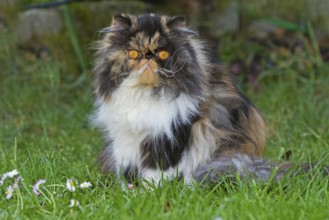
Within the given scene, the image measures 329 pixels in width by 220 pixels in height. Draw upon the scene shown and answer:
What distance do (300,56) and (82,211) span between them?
433 centimetres

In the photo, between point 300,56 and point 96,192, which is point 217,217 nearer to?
point 96,192

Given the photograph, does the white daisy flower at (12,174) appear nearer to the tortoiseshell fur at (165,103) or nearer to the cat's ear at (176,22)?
the tortoiseshell fur at (165,103)

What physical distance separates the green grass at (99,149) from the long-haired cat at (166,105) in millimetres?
225

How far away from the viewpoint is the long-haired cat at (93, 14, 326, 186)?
3539 millimetres

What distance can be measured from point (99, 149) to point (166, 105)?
1462 millimetres

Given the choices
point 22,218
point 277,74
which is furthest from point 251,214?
point 277,74

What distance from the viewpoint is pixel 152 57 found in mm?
3512

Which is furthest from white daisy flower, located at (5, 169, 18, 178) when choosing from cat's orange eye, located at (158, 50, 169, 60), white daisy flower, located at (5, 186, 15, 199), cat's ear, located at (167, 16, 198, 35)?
cat's ear, located at (167, 16, 198, 35)

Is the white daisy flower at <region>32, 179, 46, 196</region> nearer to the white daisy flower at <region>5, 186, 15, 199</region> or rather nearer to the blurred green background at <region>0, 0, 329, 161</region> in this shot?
the white daisy flower at <region>5, 186, 15, 199</region>

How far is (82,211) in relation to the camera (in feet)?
10.1

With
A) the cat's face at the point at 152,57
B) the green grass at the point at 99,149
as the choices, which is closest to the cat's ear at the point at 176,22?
the cat's face at the point at 152,57

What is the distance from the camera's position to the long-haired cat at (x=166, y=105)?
3.54 meters

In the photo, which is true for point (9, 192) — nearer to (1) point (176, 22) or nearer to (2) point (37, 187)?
(2) point (37, 187)

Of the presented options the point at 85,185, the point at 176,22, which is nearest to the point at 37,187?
the point at 85,185
